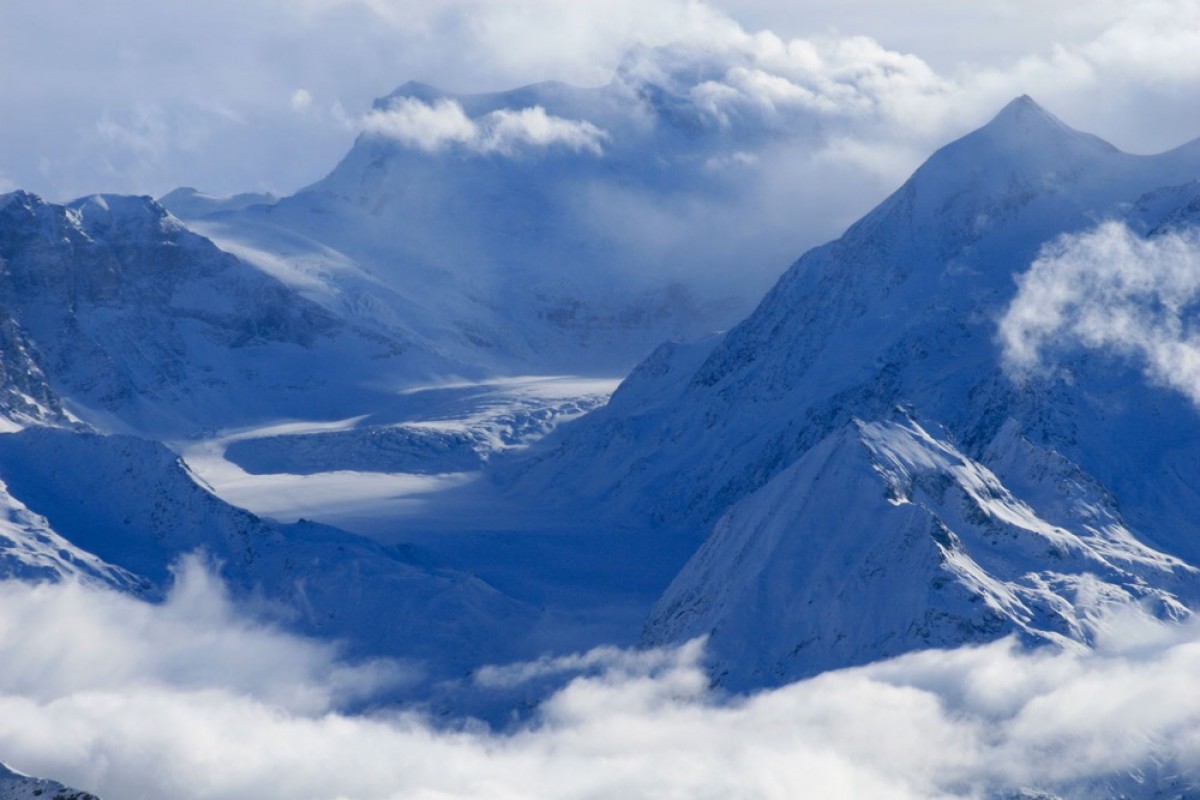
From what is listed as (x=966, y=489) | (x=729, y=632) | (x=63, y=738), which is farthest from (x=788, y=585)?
(x=63, y=738)

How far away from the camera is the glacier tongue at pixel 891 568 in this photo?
16350 centimetres

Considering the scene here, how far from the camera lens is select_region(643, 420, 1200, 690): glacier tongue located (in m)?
164

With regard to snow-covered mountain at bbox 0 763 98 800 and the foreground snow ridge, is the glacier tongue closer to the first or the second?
the foreground snow ridge

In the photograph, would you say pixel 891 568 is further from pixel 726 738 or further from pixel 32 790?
pixel 32 790

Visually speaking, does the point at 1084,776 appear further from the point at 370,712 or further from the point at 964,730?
the point at 370,712

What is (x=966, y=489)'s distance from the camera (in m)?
182

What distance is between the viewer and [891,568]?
550ft

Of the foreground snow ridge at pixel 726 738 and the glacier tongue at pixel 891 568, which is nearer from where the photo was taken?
the foreground snow ridge at pixel 726 738

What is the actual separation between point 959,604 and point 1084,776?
19776 millimetres

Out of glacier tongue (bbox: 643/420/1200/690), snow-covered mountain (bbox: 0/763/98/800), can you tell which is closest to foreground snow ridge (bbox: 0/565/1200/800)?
glacier tongue (bbox: 643/420/1200/690)

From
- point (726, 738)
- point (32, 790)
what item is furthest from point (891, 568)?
point (32, 790)

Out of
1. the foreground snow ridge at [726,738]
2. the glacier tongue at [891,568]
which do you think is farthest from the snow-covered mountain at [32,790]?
the glacier tongue at [891,568]

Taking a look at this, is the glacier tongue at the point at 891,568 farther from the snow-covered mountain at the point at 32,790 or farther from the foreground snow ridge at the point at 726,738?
the snow-covered mountain at the point at 32,790

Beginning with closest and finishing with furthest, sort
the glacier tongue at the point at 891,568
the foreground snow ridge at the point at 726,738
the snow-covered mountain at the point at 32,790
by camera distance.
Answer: the snow-covered mountain at the point at 32,790 → the foreground snow ridge at the point at 726,738 → the glacier tongue at the point at 891,568
